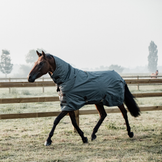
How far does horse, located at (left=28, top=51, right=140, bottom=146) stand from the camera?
11.9 ft

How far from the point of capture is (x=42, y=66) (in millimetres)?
3602

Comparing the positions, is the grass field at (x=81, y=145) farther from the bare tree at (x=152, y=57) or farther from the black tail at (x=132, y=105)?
the bare tree at (x=152, y=57)

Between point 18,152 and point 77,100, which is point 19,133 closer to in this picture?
point 18,152

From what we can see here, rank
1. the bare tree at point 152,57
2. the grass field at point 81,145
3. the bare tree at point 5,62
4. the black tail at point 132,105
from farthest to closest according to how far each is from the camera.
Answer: the bare tree at point 152,57 → the bare tree at point 5,62 → the black tail at point 132,105 → the grass field at point 81,145

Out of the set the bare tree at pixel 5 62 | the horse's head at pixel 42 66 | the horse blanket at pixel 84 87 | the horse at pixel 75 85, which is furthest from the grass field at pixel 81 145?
the bare tree at pixel 5 62

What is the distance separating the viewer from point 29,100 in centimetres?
460

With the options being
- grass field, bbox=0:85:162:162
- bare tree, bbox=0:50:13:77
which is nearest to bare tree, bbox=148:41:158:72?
bare tree, bbox=0:50:13:77

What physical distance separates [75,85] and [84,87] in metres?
0.18

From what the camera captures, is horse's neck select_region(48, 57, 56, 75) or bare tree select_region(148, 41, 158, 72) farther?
bare tree select_region(148, 41, 158, 72)

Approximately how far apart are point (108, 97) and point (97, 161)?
4.30 ft

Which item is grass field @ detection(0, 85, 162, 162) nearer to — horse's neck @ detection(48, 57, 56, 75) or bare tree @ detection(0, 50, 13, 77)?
horse's neck @ detection(48, 57, 56, 75)

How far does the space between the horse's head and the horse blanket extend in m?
0.11

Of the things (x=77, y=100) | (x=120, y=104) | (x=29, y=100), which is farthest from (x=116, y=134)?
(x=29, y=100)

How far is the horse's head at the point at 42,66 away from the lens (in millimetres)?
3551
